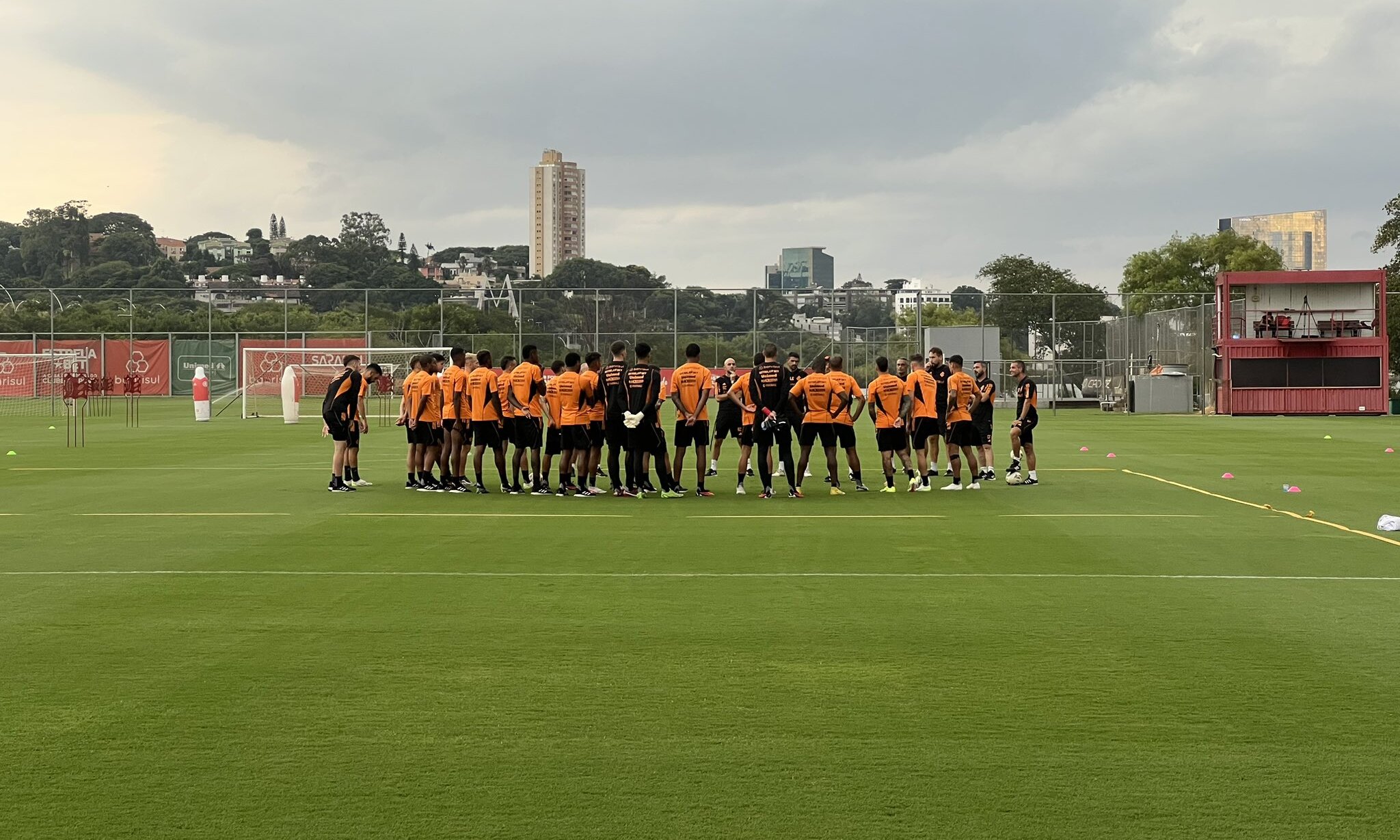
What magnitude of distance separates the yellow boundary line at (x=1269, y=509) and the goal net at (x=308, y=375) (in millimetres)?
29925

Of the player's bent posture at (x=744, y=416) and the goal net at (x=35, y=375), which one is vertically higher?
the goal net at (x=35, y=375)

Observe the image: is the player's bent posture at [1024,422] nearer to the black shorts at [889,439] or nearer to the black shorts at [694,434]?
the black shorts at [889,439]

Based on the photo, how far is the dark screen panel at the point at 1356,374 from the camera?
4788 centimetres

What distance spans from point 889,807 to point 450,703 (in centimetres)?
235

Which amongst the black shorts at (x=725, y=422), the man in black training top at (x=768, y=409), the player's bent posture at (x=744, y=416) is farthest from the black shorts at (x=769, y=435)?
the black shorts at (x=725, y=422)

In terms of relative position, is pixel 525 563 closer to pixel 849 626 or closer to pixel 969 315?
pixel 849 626

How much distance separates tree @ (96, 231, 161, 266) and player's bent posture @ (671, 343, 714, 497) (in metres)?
128

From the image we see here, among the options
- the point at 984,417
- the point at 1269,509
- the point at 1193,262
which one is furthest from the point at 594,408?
the point at 1193,262

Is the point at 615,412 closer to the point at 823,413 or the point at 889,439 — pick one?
the point at 823,413

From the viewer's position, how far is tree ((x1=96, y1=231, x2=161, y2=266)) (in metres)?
136

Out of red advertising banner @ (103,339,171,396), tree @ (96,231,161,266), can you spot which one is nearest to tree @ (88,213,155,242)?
tree @ (96,231,161,266)

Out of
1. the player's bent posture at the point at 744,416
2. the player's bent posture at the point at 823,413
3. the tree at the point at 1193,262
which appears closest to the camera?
the player's bent posture at the point at 823,413

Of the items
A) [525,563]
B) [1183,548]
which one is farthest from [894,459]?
[525,563]

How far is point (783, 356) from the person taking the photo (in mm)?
56719
